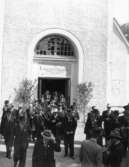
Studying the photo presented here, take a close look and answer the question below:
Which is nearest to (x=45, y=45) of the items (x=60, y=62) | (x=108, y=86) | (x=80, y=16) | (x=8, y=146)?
(x=60, y=62)

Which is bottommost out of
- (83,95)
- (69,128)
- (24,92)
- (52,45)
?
(69,128)

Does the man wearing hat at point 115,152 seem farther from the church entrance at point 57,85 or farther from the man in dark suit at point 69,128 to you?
the church entrance at point 57,85

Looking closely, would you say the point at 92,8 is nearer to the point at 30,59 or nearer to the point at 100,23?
the point at 100,23

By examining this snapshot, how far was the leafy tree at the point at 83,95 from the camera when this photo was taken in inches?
802

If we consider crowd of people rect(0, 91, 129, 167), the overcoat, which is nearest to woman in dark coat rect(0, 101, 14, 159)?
crowd of people rect(0, 91, 129, 167)

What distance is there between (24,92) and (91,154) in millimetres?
13246

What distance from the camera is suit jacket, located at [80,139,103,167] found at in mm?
6496

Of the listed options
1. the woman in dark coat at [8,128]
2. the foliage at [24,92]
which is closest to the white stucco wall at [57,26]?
the foliage at [24,92]

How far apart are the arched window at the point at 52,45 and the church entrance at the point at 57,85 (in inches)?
63.8

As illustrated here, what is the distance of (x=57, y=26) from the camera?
68.4ft

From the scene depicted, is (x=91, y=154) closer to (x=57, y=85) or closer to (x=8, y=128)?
(x=8, y=128)

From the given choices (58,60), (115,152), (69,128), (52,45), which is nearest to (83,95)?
(58,60)

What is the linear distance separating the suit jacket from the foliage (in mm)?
13027

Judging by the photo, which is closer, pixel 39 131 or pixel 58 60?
pixel 39 131
